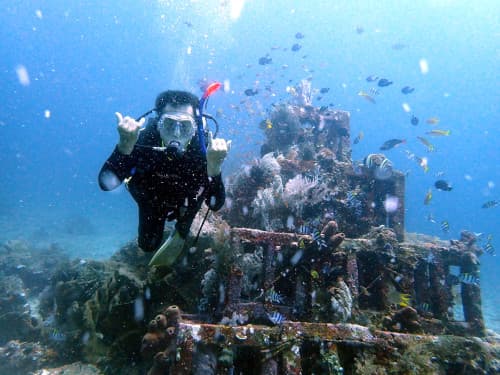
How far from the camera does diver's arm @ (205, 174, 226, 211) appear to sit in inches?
171

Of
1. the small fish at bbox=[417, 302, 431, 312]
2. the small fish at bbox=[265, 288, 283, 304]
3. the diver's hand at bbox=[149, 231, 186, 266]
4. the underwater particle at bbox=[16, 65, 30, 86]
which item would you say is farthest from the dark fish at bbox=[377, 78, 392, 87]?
the underwater particle at bbox=[16, 65, 30, 86]

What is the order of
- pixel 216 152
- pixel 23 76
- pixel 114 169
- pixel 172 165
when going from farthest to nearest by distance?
pixel 23 76, pixel 172 165, pixel 114 169, pixel 216 152

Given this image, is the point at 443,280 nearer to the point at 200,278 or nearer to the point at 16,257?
Answer: the point at 200,278

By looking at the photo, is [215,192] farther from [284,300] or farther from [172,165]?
[284,300]

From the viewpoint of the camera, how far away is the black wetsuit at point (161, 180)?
4.04 meters

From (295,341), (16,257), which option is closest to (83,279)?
(295,341)

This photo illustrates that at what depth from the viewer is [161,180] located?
13.9 ft

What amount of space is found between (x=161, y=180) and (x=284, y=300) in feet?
9.01

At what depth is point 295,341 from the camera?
342cm

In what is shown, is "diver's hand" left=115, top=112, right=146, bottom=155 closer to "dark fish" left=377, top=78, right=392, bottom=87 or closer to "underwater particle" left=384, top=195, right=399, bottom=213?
"underwater particle" left=384, top=195, right=399, bottom=213

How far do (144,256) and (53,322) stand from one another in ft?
9.99

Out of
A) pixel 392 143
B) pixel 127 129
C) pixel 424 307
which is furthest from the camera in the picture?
pixel 392 143

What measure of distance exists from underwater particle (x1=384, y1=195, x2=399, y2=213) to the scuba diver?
578cm

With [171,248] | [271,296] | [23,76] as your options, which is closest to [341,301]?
[271,296]
